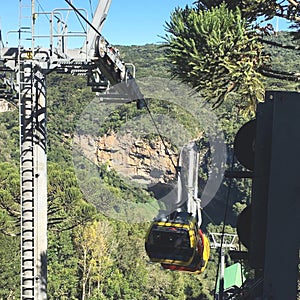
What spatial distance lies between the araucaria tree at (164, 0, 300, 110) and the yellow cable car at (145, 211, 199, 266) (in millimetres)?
1351

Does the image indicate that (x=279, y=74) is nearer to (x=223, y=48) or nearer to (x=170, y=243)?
(x=223, y=48)

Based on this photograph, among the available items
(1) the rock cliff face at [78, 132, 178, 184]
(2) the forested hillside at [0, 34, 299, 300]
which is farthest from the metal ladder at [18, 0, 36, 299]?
(1) the rock cliff face at [78, 132, 178, 184]

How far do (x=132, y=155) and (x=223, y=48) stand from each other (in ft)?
82.9

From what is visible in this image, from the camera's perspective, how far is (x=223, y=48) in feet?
12.8

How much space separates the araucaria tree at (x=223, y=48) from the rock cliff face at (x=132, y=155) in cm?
2288

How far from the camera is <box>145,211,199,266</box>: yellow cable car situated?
9.05ft

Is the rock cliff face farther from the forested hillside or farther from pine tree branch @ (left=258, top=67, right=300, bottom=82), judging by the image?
pine tree branch @ (left=258, top=67, right=300, bottom=82)

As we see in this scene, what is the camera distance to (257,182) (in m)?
1.08

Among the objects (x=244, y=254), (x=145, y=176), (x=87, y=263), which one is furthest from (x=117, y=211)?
(x=244, y=254)

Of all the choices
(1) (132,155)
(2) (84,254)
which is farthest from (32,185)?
(1) (132,155)

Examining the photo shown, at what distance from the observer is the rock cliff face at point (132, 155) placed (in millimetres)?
27891

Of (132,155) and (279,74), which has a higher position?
(132,155)

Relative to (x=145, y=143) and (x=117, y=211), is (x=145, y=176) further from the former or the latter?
(x=117, y=211)

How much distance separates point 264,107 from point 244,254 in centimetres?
40
